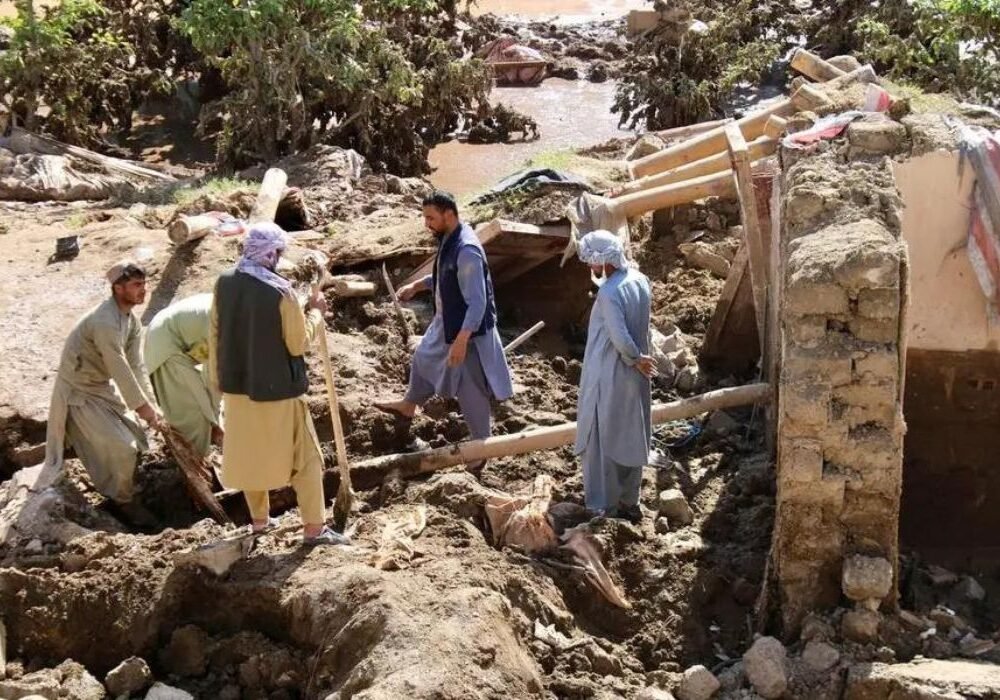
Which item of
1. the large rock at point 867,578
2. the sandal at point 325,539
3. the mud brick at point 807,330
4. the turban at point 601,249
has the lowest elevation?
the large rock at point 867,578

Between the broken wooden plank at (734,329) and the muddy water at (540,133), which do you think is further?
the muddy water at (540,133)

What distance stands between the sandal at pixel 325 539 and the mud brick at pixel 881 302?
2564 millimetres

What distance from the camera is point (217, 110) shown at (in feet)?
44.9

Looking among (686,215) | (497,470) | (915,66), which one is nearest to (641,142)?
(686,215)

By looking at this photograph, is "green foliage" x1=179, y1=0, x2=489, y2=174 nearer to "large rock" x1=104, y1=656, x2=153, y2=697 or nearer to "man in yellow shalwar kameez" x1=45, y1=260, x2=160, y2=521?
"man in yellow shalwar kameez" x1=45, y1=260, x2=160, y2=521

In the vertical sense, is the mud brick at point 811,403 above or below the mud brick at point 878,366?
below

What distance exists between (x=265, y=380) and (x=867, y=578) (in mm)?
2727

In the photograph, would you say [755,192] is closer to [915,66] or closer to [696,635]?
[696,635]

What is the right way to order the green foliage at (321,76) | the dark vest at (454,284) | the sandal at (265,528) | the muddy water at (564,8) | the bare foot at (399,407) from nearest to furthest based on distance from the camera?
the sandal at (265,528) → the dark vest at (454,284) → the bare foot at (399,407) → the green foliage at (321,76) → the muddy water at (564,8)

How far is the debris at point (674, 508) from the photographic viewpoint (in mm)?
6723

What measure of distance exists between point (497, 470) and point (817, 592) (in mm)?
2210

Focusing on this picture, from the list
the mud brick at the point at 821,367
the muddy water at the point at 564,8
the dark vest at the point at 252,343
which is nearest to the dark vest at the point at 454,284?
the dark vest at the point at 252,343

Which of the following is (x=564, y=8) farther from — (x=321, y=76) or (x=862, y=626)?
(x=862, y=626)

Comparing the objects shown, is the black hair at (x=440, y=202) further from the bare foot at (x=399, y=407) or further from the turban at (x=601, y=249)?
the bare foot at (x=399, y=407)
